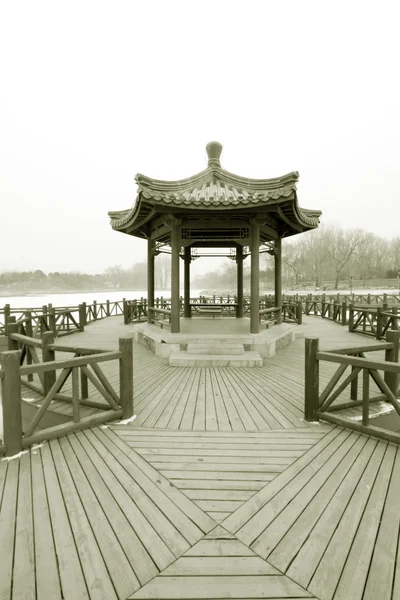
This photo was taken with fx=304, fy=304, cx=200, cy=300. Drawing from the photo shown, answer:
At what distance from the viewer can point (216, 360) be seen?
6.88 meters

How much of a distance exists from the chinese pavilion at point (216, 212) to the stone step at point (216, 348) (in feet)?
2.85

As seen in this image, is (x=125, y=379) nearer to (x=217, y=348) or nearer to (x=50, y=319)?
(x=217, y=348)

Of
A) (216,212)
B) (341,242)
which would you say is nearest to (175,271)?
(216,212)

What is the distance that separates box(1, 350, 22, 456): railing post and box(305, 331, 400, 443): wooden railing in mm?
3428

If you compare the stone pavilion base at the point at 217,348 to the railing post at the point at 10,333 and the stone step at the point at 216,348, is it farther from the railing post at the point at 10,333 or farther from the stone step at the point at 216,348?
the railing post at the point at 10,333

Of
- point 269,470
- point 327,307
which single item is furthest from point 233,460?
point 327,307

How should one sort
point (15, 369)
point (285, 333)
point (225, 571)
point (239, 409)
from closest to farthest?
point (225, 571) < point (15, 369) < point (239, 409) < point (285, 333)

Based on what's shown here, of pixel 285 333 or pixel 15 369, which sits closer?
pixel 15 369

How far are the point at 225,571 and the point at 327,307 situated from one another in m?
16.6

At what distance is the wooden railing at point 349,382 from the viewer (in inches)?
138

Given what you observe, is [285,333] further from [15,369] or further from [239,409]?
[15,369]

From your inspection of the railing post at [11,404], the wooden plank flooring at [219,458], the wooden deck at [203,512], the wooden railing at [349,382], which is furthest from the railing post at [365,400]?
the railing post at [11,404]

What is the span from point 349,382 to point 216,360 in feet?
11.5

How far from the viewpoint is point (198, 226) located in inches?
306
